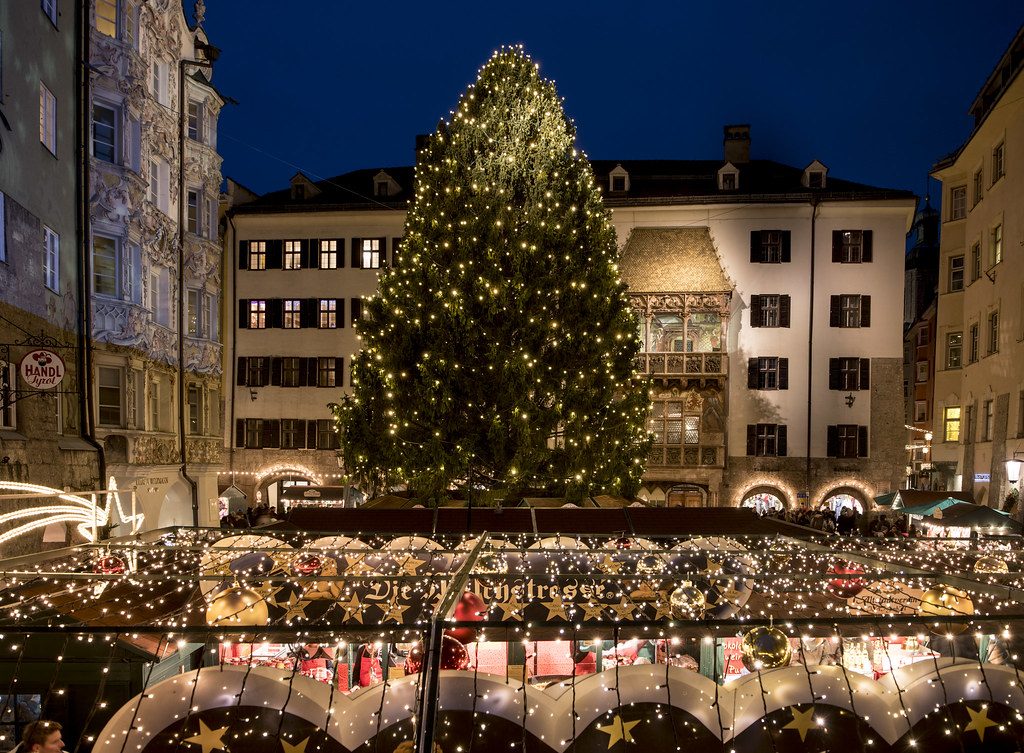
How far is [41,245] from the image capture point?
642 inches

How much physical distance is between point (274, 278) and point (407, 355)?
18173mm

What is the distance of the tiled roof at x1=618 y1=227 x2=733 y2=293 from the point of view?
32.0 metres

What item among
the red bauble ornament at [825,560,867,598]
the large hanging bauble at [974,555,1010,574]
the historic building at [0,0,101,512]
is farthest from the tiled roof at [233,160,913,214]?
the red bauble ornament at [825,560,867,598]

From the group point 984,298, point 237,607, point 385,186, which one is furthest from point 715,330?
point 237,607

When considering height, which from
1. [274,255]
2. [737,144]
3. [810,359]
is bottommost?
[810,359]

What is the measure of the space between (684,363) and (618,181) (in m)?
8.72

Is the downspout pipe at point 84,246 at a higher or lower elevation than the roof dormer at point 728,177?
lower

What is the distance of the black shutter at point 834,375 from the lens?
103 ft

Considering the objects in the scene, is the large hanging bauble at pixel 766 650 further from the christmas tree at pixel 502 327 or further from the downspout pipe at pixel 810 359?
the downspout pipe at pixel 810 359

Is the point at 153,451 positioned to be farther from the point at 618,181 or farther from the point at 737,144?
the point at 737,144

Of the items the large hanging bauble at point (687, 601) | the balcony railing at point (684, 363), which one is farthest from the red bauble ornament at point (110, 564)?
the balcony railing at point (684, 363)

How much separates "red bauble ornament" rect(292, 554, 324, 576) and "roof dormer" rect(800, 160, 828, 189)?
28.9 meters

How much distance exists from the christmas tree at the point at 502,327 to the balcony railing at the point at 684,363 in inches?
509

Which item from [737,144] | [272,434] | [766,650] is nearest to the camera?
[766,650]
